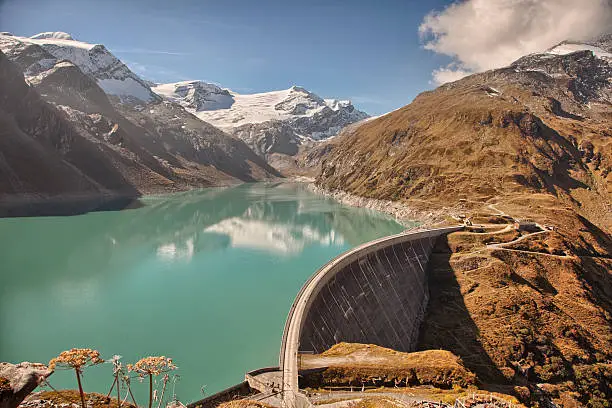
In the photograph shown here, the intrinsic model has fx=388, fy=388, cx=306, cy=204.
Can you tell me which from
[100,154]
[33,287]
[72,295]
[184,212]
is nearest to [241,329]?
[72,295]

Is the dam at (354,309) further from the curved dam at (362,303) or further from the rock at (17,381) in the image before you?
the rock at (17,381)

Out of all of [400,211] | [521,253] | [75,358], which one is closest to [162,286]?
[75,358]

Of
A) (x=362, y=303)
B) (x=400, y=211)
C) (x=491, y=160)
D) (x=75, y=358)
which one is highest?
(x=491, y=160)

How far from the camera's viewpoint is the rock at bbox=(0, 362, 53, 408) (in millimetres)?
7871

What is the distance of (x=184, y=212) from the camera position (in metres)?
154

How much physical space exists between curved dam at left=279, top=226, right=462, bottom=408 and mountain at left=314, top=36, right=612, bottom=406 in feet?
13.5

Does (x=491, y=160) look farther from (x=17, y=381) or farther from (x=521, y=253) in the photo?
(x=17, y=381)

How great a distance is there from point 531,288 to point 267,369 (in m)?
56.5

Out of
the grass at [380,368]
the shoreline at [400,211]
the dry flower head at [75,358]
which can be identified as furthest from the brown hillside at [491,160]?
the dry flower head at [75,358]

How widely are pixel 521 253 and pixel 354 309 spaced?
147 ft

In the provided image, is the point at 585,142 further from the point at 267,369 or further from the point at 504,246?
the point at 267,369

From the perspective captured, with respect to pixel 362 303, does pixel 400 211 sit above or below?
above

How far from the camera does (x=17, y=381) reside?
818cm

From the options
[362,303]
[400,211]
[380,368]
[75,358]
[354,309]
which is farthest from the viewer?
[400,211]
